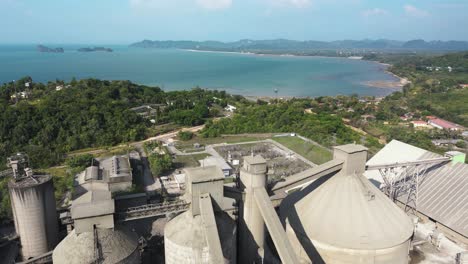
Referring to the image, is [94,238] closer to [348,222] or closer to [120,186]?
[348,222]

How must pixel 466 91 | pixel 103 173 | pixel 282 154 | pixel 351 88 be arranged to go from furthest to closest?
pixel 351 88
pixel 466 91
pixel 282 154
pixel 103 173

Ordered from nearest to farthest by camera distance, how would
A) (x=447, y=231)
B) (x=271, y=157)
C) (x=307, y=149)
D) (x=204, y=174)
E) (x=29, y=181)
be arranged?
(x=204, y=174), (x=29, y=181), (x=447, y=231), (x=271, y=157), (x=307, y=149)

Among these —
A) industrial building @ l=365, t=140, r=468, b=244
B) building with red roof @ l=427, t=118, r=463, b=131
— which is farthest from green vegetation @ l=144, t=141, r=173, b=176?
building with red roof @ l=427, t=118, r=463, b=131

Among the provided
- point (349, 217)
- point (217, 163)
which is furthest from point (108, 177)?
point (349, 217)

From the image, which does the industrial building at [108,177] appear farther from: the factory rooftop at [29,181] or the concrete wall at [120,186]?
the factory rooftop at [29,181]

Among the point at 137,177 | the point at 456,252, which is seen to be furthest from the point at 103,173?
the point at 456,252

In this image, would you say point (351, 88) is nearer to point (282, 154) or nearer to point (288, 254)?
point (282, 154)
